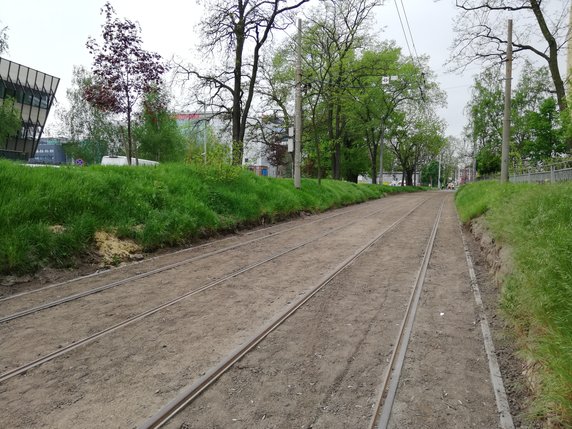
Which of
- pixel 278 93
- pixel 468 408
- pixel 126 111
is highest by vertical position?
pixel 278 93

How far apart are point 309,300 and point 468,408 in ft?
9.20

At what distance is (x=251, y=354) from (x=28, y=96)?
49977 mm

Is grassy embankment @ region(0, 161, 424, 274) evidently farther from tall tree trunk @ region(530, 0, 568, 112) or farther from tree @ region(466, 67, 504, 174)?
tree @ region(466, 67, 504, 174)

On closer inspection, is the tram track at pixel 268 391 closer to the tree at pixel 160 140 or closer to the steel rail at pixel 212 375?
the steel rail at pixel 212 375

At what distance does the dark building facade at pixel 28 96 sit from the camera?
132ft

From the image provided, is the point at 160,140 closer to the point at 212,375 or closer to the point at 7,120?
the point at 7,120

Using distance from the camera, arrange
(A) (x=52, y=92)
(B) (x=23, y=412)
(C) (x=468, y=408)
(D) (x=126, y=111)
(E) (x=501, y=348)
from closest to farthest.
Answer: (B) (x=23, y=412), (C) (x=468, y=408), (E) (x=501, y=348), (D) (x=126, y=111), (A) (x=52, y=92)

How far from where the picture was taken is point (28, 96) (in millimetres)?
43406

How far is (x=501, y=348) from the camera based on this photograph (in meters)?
4.32

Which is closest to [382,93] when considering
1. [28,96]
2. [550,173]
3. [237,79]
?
[237,79]

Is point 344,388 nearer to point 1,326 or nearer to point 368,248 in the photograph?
point 1,326

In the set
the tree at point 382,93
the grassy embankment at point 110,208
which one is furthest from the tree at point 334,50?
the grassy embankment at point 110,208

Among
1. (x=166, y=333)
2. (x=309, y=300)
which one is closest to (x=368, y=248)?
(x=309, y=300)

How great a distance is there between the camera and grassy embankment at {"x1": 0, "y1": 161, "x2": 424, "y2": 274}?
21.8ft
